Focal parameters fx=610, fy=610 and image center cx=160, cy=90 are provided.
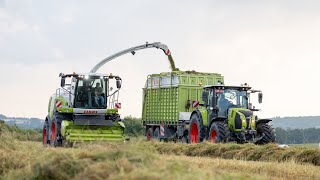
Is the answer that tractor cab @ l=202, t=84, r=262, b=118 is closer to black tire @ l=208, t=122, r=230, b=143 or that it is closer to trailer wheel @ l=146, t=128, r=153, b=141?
black tire @ l=208, t=122, r=230, b=143

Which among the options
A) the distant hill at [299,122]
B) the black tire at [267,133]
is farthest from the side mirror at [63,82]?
the distant hill at [299,122]

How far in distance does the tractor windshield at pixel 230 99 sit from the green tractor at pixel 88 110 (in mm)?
3464

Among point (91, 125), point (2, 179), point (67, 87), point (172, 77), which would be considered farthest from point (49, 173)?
point (172, 77)

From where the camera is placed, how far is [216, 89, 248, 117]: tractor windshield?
21.1 m

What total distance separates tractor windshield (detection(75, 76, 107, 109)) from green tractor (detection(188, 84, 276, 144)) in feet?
11.6

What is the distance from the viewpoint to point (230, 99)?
21.3 m

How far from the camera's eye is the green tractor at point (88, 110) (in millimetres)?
20703

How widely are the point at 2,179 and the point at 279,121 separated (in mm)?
115821

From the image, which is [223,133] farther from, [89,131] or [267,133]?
[89,131]

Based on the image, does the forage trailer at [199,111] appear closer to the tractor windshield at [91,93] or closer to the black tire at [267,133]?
the black tire at [267,133]

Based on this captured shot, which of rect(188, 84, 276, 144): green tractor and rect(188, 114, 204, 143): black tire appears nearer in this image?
rect(188, 84, 276, 144): green tractor

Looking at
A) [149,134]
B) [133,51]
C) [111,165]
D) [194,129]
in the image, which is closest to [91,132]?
[194,129]

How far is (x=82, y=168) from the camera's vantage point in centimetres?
673

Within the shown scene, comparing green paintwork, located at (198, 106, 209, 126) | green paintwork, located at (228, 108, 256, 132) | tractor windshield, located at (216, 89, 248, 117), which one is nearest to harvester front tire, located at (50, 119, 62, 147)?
green paintwork, located at (198, 106, 209, 126)
